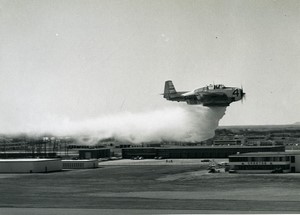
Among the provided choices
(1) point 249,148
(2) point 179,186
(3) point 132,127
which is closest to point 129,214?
(2) point 179,186

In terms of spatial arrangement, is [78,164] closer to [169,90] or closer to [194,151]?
[169,90]

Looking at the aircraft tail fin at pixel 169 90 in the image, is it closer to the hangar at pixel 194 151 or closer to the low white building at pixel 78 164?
the low white building at pixel 78 164

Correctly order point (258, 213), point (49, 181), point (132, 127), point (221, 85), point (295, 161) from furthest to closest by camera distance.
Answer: point (132, 127) → point (221, 85) → point (295, 161) → point (49, 181) → point (258, 213)

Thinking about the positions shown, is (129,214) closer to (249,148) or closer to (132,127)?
(132,127)

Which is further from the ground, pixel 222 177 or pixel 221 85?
pixel 221 85

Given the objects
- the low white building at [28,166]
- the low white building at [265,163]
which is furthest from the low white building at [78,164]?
the low white building at [265,163]

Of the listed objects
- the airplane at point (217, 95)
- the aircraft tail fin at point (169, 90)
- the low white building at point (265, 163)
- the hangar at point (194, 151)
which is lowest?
the low white building at point (265, 163)
